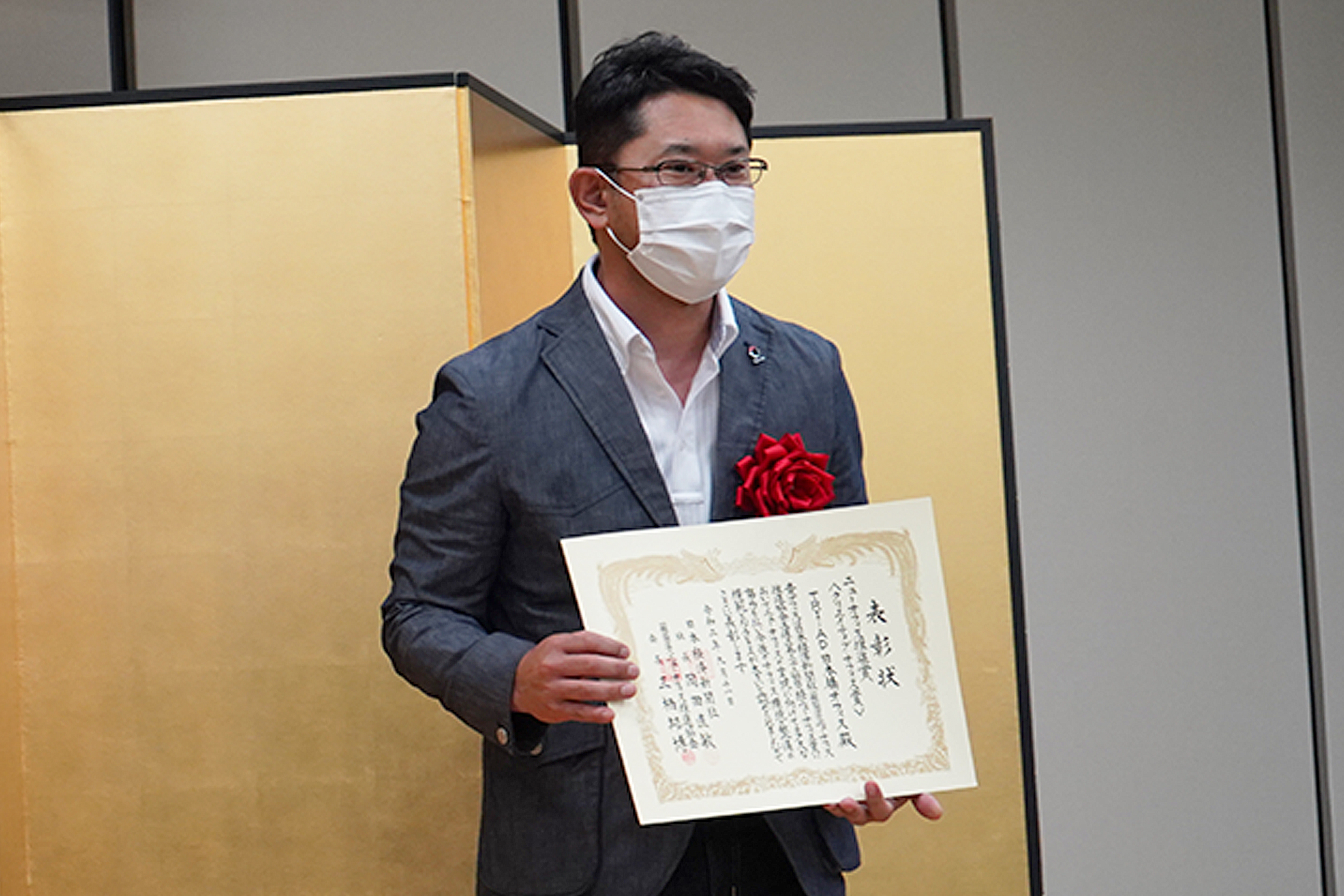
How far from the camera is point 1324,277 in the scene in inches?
118

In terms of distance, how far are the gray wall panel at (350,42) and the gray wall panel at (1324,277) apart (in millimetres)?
1758

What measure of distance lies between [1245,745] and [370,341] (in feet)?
7.36

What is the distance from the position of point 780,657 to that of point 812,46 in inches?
79.3

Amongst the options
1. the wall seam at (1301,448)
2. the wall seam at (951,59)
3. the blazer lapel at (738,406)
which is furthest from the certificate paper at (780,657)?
the wall seam at (1301,448)

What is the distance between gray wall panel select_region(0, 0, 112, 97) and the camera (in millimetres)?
2711

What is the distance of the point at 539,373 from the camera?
142cm

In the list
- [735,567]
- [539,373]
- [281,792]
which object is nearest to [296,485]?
[281,792]

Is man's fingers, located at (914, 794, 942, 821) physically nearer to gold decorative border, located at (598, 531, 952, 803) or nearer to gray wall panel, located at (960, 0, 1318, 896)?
gold decorative border, located at (598, 531, 952, 803)

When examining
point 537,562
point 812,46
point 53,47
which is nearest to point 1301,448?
point 812,46

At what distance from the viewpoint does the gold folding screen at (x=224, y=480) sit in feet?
6.60

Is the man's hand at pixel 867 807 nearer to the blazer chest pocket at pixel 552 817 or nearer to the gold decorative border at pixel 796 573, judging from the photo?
the gold decorative border at pixel 796 573

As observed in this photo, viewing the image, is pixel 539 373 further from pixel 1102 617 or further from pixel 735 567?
pixel 1102 617

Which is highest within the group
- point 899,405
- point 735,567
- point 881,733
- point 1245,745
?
point 899,405

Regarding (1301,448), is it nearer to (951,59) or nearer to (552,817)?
(951,59)
